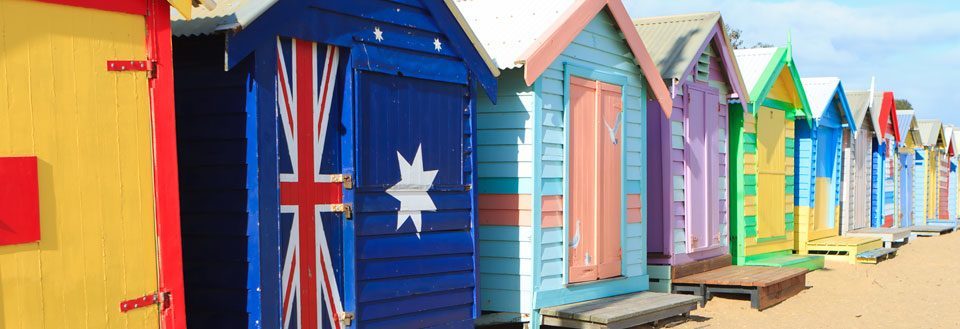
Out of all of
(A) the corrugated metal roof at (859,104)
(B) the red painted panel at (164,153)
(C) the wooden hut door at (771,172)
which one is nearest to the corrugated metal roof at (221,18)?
(B) the red painted panel at (164,153)

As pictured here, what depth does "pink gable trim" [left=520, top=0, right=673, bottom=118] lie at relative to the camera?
8.91m

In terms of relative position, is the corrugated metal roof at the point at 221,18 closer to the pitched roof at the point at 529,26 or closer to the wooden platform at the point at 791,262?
the pitched roof at the point at 529,26

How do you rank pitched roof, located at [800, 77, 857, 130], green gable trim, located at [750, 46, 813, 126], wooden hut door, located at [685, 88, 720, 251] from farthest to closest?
pitched roof, located at [800, 77, 857, 130], green gable trim, located at [750, 46, 813, 126], wooden hut door, located at [685, 88, 720, 251]

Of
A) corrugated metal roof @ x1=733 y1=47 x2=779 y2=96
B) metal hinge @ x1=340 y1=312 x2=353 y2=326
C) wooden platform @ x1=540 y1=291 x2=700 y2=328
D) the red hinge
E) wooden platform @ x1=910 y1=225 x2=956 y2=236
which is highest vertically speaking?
corrugated metal roof @ x1=733 y1=47 x2=779 y2=96

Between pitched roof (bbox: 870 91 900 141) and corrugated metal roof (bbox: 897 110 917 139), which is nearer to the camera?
pitched roof (bbox: 870 91 900 141)

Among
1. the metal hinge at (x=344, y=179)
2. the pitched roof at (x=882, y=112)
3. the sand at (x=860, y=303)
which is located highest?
the pitched roof at (x=882, y=112)

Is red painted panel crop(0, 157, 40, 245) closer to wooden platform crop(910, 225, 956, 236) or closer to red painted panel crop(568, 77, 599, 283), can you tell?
red painted panel crop(568, 77, 599, 283)

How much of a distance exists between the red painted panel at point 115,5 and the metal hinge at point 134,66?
258 mm

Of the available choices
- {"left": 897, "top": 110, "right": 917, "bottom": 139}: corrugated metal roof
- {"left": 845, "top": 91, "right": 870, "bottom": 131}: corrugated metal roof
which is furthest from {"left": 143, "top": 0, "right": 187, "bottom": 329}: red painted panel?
{"left": 897, "top": 110, "right": 917, "bottom": 139}: corrugated metal roof

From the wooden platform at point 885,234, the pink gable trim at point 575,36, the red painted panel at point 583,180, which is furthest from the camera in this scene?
the wooden platform at point 885,234

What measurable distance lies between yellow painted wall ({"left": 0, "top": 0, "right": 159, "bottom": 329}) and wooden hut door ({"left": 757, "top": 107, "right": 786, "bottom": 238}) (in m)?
12.1

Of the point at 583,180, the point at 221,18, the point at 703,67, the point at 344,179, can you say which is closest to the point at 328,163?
the point at 344,179

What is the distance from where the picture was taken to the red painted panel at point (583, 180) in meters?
9.87

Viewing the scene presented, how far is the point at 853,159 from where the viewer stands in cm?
2184
